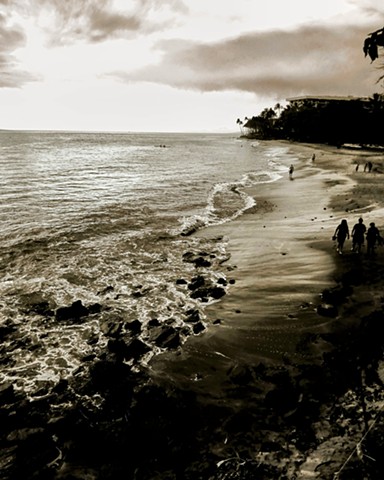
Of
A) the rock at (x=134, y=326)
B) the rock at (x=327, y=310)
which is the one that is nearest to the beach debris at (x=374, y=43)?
the rock at (x=327, y=310)

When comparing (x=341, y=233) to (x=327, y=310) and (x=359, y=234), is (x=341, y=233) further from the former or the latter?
(x=327, y=310)

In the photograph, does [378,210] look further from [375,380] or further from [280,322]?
[375,380]

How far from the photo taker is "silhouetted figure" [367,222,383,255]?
45.8 ft

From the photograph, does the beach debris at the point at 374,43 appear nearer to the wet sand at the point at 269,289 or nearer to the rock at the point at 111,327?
the wet sand at the point at 269,289

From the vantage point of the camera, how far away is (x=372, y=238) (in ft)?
46.3

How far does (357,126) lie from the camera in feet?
286

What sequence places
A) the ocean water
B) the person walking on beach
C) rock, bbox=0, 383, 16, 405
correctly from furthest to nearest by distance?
the person walking on beach < the ocean water < rock, bbox=0, 383, 16, 405

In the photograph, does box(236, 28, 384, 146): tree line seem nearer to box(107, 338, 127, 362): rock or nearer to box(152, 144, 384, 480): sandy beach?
box(152, 144, 384, 480): sandy beach

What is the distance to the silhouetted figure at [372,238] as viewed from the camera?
1395cm

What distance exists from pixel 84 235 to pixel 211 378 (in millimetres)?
14858

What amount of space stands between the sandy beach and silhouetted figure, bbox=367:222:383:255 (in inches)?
14.0

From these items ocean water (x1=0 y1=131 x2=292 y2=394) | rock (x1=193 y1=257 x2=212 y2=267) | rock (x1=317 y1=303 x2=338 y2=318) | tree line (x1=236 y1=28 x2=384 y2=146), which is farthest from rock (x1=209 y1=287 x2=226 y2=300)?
tree line (x1=236 y1=28 x2=384 y2=146)

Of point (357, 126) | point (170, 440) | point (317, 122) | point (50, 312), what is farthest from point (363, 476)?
point (317, 122)

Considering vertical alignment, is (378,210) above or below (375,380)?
above
